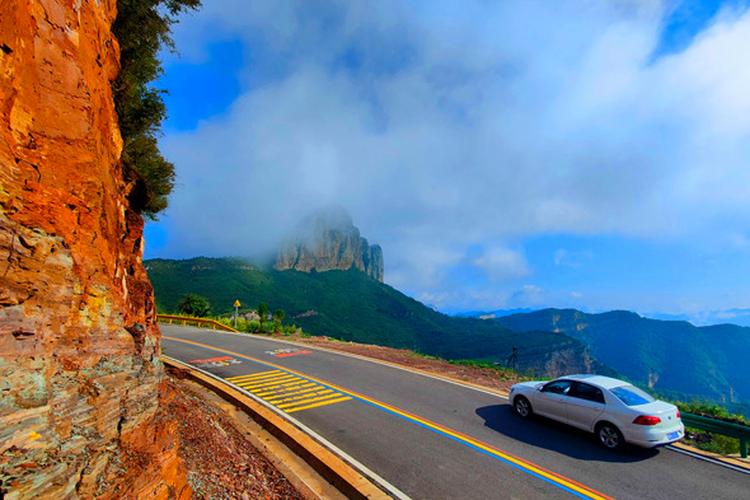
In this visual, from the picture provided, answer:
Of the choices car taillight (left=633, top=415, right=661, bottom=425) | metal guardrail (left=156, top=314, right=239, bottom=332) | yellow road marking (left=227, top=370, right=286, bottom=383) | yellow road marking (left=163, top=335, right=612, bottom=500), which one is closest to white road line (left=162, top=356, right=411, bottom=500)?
yellow road marking (left=163, top=335, right=612, bottom=500)

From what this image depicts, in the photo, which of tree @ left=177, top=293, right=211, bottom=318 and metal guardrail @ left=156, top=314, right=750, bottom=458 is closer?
metal guardrail @ left=156, top=314, right=750, bottom=458

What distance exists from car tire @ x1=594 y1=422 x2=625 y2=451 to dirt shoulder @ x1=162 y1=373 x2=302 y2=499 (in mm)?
6835

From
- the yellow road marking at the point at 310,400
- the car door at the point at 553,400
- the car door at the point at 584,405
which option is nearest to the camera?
the car door at the point at 584,405

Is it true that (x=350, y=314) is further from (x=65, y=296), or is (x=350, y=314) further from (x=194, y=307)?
(x=65, y=296)

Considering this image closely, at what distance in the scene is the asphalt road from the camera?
6.47 meters

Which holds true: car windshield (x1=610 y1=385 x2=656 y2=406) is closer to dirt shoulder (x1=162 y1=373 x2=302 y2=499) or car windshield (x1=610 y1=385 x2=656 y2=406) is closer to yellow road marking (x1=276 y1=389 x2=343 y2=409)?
dirt shoulder (x1=162 y1=373 x2=302 y2=499)

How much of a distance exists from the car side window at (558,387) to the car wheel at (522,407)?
65 cm

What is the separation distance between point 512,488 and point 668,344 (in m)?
250

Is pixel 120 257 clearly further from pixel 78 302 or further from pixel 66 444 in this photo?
pixel 66 444

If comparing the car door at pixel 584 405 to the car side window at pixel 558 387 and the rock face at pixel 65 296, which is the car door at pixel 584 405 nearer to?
the car side window at pixel 558 387

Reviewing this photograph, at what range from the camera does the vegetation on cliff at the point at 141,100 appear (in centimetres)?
825

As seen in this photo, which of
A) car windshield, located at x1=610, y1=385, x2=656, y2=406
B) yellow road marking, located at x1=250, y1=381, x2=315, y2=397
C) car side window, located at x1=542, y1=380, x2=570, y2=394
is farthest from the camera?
yellow road marking, located at x1=250, y1=381, x2=315, y2=397

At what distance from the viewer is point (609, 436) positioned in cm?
817

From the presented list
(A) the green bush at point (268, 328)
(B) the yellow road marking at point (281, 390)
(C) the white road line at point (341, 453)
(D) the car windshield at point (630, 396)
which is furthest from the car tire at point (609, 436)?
(A) the green bush at point (268, 328)
